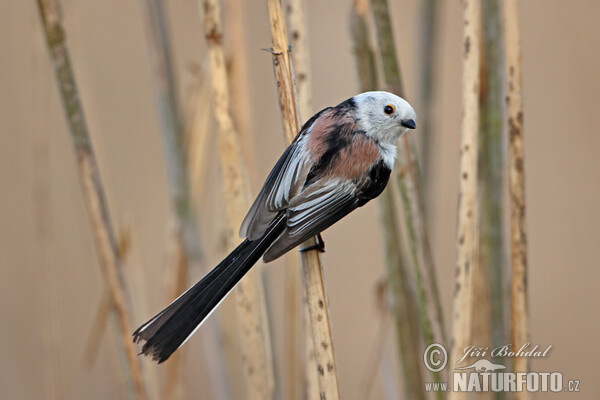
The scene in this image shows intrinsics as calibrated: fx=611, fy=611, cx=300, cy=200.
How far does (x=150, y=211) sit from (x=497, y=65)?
6.10 feet

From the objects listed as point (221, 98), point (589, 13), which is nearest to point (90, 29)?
point (221, 98)

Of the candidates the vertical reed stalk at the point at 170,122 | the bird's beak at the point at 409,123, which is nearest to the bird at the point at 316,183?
the bird's beak at the point at 409,123

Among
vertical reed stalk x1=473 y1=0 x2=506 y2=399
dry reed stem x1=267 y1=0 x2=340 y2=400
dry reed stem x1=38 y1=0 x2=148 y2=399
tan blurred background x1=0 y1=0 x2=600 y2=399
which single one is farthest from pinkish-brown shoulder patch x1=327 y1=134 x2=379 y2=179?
tan blurred background x1=0 y1=0 x2=600 y2=399

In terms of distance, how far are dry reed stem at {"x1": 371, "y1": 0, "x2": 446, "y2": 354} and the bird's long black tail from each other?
12.3 inches

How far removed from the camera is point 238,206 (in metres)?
1.35

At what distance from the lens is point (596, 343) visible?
2525 mm

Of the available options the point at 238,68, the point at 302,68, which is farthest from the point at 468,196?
the point at 238,68

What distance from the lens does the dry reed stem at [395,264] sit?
146 centimetres

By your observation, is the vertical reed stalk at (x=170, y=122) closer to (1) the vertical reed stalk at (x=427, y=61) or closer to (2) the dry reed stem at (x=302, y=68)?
(2) the dry reed stem at (x=302, y=68)

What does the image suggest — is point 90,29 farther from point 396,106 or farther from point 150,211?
point 396,106

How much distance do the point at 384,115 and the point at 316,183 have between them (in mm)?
225

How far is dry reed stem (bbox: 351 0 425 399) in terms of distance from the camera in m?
1.46

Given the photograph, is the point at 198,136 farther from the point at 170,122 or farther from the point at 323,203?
the point at 323,203

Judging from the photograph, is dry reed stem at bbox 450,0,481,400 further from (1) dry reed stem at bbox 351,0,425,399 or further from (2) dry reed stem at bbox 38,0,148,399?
(2) dry reed stem at bbox 38,0,148,399
